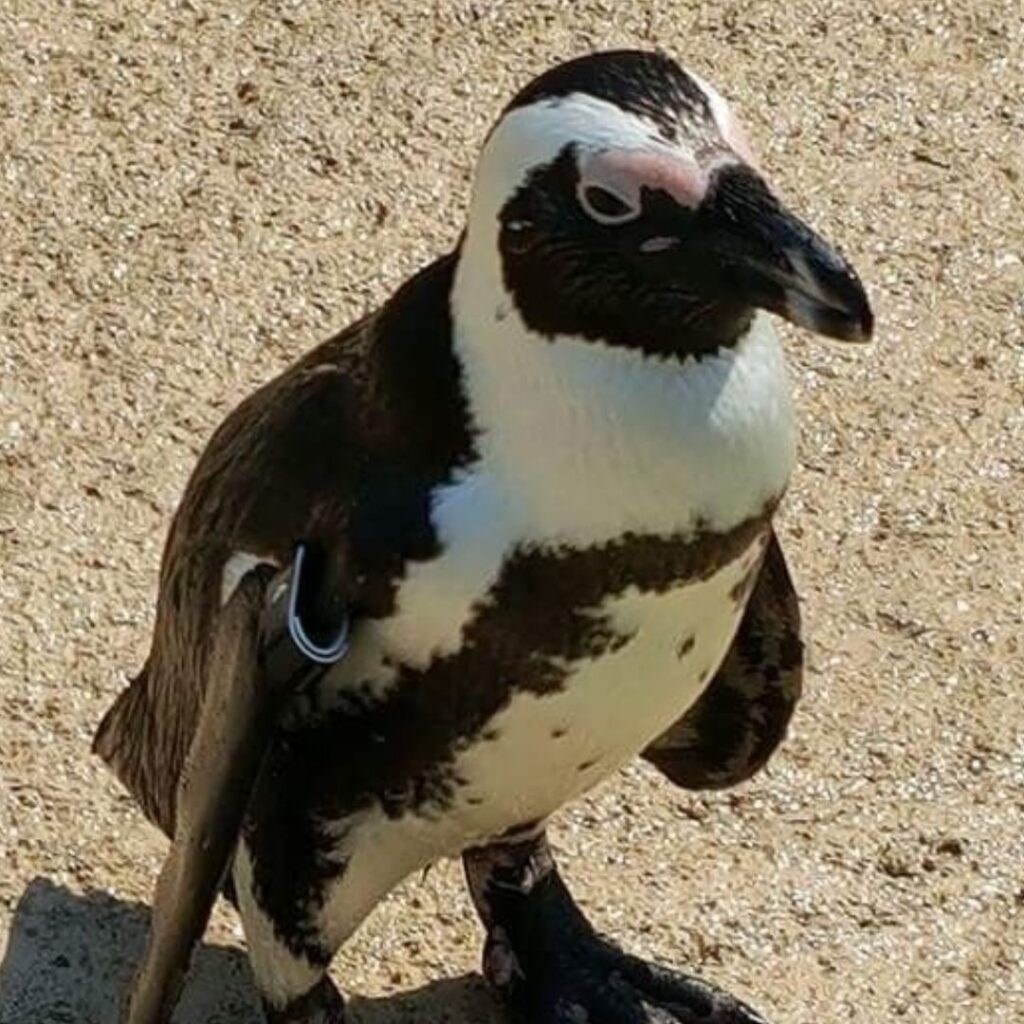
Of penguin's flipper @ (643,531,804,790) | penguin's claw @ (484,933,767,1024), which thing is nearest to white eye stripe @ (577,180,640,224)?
penguin's flipper @ (643,531,804,790)

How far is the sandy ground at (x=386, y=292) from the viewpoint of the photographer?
9.12 ft

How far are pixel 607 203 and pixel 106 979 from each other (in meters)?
0.98

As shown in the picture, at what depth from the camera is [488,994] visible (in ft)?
9.00

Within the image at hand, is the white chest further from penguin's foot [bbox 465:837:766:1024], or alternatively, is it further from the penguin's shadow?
the penguin's shadow

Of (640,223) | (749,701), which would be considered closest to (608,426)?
(640,223)

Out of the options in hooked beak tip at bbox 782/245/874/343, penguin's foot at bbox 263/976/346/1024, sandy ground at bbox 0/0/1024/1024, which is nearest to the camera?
hooked beak tip at bbox 782/245/874/343

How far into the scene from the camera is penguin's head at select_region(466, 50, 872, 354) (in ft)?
6.70

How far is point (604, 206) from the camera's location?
2.05 meters

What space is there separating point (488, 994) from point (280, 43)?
1284mm

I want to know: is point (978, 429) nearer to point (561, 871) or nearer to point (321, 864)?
point (561, 871)

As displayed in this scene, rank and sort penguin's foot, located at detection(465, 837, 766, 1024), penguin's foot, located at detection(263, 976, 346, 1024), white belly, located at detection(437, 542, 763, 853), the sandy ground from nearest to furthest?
white belly, located at detection(437, 542, 763, 853), penguin's foot, located at detection(263, 976, 346, 1024), penguin's foot, located at detection(465, 837, 766, 1024), the sandy ground

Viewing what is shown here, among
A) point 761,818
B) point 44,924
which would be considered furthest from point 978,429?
point 44,924

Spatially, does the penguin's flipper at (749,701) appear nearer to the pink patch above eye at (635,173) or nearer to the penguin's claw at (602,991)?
the penguin's claw at (602,991)

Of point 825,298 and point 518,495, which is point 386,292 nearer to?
point 518,495
